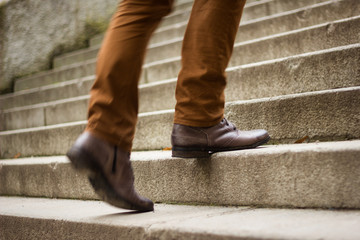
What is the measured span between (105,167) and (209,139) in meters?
0.46

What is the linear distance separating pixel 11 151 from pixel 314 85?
2.37 meters

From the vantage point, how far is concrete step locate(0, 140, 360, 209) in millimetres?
1312

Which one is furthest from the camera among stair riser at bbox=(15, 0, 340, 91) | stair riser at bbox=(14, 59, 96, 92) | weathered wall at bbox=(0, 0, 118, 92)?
weathered wall at bbox=(0, 0, 118, 92)

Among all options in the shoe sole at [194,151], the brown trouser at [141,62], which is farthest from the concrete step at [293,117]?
the brown trouser at [141,62]

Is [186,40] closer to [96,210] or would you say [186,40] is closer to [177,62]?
[96,210]

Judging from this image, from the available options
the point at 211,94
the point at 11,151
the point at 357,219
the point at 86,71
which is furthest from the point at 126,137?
the point at 86,71

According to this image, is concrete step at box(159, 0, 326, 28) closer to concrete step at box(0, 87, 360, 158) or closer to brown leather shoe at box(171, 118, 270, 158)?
concrete step at box(0, 87, 360, 158)

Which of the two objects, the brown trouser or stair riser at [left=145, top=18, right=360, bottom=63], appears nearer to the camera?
the brown trouser

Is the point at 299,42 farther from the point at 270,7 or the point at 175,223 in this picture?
the point at 175,223

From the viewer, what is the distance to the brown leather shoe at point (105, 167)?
1237 millimetres

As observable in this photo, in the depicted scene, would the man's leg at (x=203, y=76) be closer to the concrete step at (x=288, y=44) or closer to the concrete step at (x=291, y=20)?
the concrete step at (x=288, y=44)

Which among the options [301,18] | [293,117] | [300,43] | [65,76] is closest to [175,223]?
[293,117]

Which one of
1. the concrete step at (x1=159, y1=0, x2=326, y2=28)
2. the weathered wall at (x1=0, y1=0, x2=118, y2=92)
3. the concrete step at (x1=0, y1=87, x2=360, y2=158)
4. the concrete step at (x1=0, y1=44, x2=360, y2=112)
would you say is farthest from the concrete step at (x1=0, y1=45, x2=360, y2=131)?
the weathered wall at (x1=0, y1=0, x2=118, y2=92)

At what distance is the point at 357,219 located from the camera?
1148 mm
